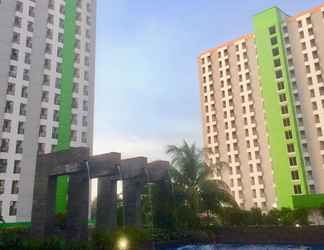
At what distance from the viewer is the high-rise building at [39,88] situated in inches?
1748

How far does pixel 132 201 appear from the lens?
27734 mm

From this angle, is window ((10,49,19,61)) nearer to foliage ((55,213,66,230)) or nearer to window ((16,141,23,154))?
window ((16,141,23,154))

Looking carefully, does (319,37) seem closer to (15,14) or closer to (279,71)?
(279,71)

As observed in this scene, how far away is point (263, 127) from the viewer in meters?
68.5

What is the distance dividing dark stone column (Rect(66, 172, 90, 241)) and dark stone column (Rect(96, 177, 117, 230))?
3825mm

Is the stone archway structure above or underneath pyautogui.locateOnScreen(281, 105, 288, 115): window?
underneath

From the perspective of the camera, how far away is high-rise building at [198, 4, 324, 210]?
60062 millimetres

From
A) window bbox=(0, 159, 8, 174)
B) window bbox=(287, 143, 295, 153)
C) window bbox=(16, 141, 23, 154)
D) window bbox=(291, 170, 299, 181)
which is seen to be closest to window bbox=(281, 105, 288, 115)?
window bbox=(287, 143, 295, 153)

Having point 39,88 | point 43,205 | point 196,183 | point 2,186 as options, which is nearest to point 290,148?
point 196,183

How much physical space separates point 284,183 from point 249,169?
9.59 metres

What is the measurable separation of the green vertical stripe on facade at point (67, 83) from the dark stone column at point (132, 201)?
21.2 metres

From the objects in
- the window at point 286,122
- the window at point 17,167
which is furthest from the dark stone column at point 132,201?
the window at point 286,122

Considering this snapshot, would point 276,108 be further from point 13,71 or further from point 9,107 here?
point 9,107

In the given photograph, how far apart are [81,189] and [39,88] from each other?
32.0 m
